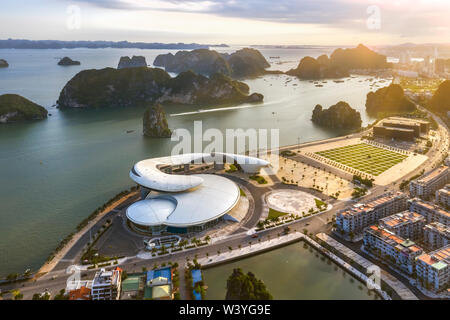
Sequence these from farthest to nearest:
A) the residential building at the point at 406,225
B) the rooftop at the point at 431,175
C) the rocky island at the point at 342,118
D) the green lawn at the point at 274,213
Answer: the rocky island at the point at 342,118 → the rooftop at the point at 431,175 → the green lawn at the point at 274,213 → the residential building at the point at 406,225

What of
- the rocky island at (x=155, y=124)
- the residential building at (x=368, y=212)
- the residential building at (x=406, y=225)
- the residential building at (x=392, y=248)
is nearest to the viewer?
the residential building at (x=392, y=248)

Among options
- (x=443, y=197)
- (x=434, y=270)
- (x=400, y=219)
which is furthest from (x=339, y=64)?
(x=434, y=270)

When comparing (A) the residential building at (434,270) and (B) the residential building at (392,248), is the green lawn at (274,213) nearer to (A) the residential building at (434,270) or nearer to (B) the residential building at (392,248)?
(B) the residential building at (392,248)

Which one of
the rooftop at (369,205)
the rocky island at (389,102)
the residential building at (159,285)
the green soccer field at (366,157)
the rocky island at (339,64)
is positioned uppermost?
the rocky island at (339,64)

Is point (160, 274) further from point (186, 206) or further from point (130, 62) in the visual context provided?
point (130, 62)

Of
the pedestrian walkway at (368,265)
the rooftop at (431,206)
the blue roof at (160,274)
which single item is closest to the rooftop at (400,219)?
the rooftop at (431,206)

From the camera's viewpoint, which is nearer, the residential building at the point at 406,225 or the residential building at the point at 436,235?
the residential building at the point at 436,235
